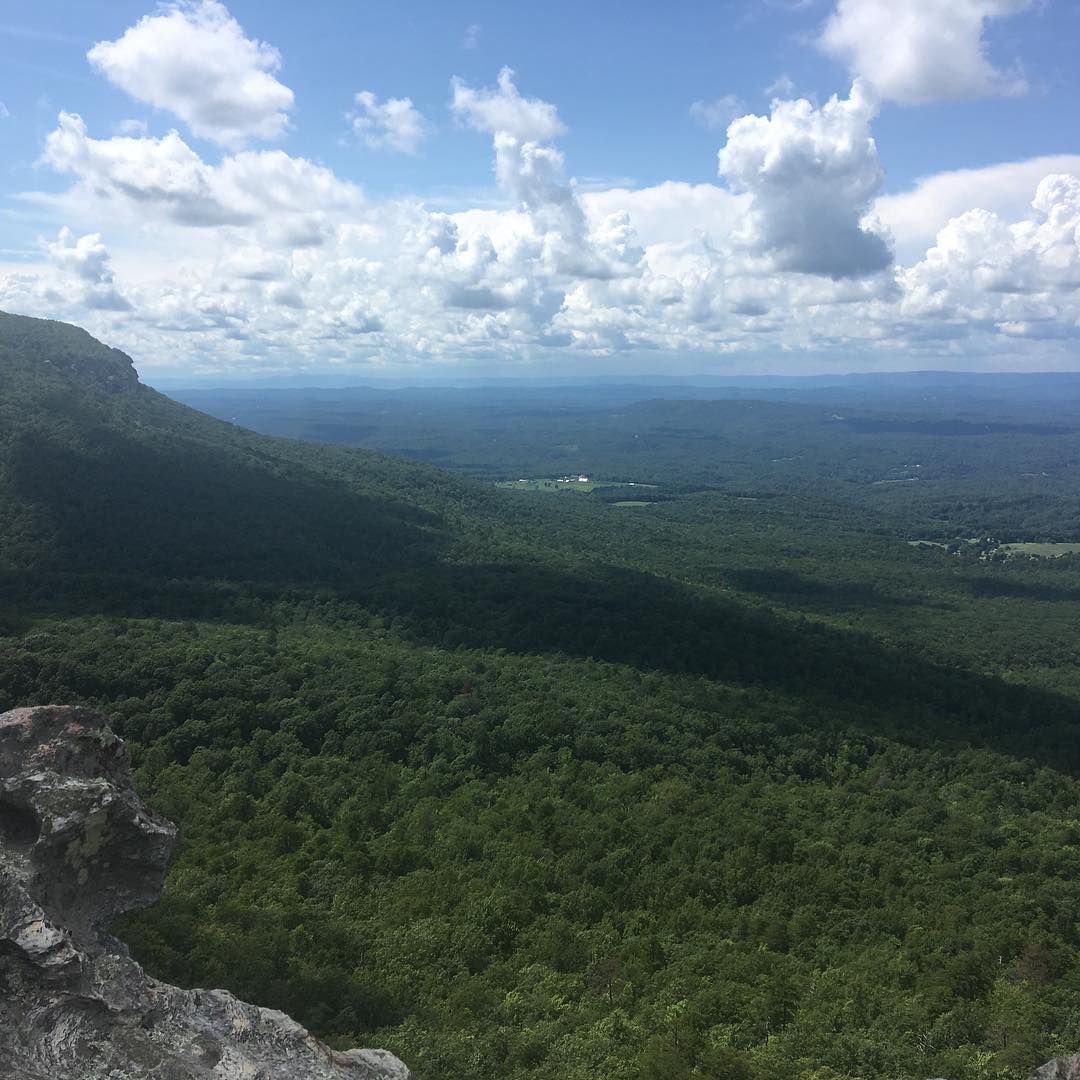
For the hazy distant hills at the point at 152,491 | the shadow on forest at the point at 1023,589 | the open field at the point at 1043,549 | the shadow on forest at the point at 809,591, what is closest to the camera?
the hazy distant hills at the point at 152,491

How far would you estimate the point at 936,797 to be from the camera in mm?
40312

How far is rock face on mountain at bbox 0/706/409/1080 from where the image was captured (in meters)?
11.4

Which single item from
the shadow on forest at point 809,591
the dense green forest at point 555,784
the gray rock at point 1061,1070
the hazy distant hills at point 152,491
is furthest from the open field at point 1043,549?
the gray rock at point 1061,1070

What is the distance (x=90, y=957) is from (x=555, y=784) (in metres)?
27.7

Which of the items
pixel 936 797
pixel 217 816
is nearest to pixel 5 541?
pixel 217 816

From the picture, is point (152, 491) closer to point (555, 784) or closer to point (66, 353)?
point (66, 353)

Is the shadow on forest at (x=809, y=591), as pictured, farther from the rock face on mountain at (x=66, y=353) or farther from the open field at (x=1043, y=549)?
the rock face on mountain at (x=66, y=353)

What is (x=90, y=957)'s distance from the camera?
495 inches

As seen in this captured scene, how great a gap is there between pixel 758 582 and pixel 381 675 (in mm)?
70357

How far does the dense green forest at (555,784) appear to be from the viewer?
21.8 metres

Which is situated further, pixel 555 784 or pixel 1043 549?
pixel 1043 549

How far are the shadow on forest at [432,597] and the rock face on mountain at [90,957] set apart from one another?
46.8 meters

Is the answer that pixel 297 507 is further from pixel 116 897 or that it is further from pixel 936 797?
pixel 116 897

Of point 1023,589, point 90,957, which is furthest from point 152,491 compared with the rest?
point 1023,589
